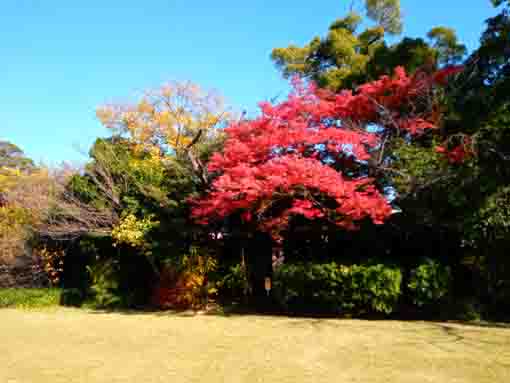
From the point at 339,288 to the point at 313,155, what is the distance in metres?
3.06

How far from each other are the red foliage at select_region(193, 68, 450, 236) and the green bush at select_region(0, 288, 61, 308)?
5299mm

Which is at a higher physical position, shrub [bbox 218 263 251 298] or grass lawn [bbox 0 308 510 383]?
shrub [bbox 218 263 251 298]

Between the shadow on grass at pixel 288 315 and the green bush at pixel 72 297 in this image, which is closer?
the shadow on grass at pixel 288 315

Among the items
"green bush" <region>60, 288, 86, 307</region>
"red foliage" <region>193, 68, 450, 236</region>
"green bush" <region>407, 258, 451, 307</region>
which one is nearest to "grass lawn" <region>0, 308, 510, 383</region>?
"green bush" <region>407, 258, 451, 307</region>

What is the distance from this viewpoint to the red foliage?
8633mm

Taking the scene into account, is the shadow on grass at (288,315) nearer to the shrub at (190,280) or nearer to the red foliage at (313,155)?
the shrub at (190,280)

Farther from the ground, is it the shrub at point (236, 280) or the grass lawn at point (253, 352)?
the shrub at point (236, 280)

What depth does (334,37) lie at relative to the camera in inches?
752

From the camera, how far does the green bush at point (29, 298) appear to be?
1215 cm

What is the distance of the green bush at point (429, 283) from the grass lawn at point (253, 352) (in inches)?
28.4

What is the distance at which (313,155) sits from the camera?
987cm

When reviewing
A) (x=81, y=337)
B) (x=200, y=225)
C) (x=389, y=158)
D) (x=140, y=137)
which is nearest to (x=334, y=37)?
(x=140, y=137)

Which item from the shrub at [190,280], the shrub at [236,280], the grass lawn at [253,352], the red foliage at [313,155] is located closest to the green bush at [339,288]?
the grass lawn at [253,352]

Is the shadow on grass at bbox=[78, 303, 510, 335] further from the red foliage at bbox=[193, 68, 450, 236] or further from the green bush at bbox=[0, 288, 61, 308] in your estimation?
the red foliage at bbox=[193, 68, 450, 236]
